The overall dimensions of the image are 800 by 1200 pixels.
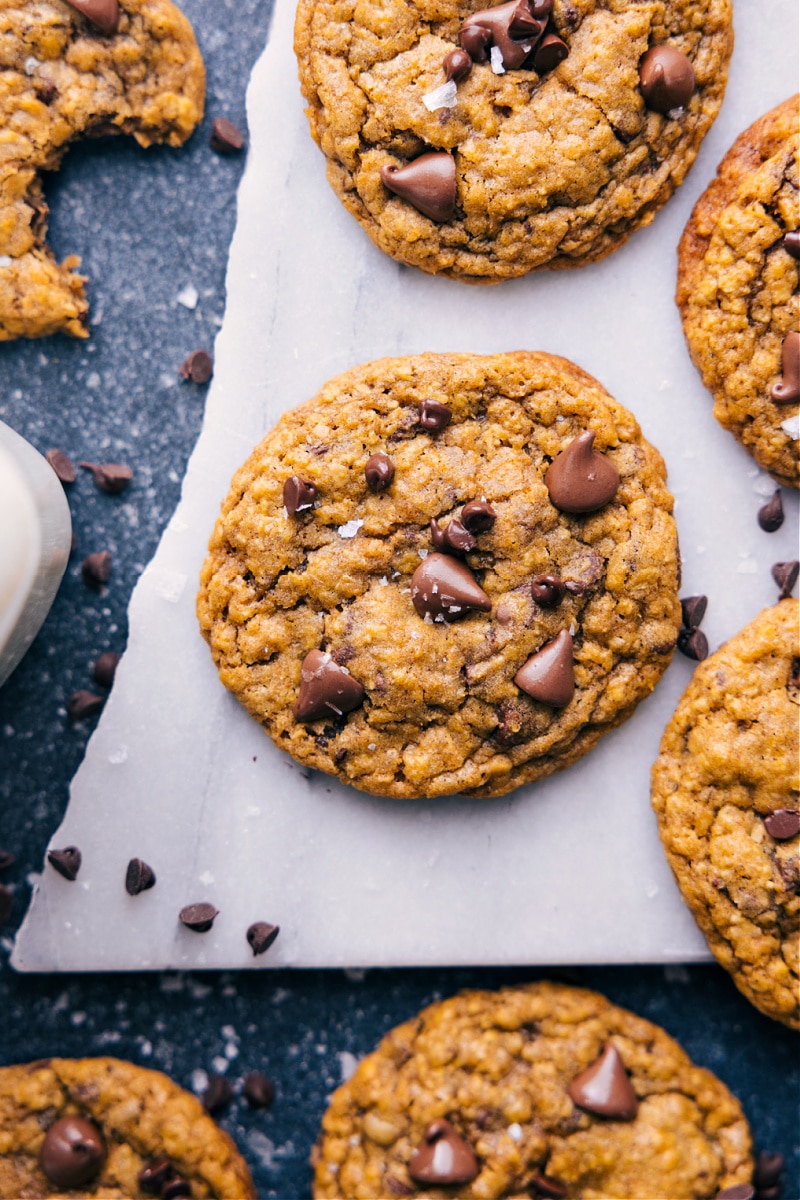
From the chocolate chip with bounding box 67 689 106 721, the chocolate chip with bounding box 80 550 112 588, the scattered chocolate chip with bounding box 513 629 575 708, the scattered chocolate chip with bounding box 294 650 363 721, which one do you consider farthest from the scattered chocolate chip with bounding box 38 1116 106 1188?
the scattered chocolate chip with bounding box 513 629 575 708

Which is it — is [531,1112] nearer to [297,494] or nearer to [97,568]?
[297,494]

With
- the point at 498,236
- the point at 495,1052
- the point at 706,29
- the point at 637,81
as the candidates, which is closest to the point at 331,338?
the point at 498,236

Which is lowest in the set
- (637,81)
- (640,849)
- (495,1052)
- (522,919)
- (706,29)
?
(495,1052)

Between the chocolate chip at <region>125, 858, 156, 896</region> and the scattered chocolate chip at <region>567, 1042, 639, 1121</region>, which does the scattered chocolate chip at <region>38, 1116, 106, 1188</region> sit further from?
the scattered chocolate chip at <region>567, 1042, 639, 1121</region>

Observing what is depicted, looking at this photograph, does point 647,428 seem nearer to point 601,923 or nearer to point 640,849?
point 640,849

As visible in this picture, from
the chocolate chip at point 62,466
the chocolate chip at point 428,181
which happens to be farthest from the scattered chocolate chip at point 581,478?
the chocolate chip at point 62,466

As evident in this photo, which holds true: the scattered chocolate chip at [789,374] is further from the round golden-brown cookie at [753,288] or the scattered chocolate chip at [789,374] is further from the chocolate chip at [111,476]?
the chocolate chip at [111,476]
